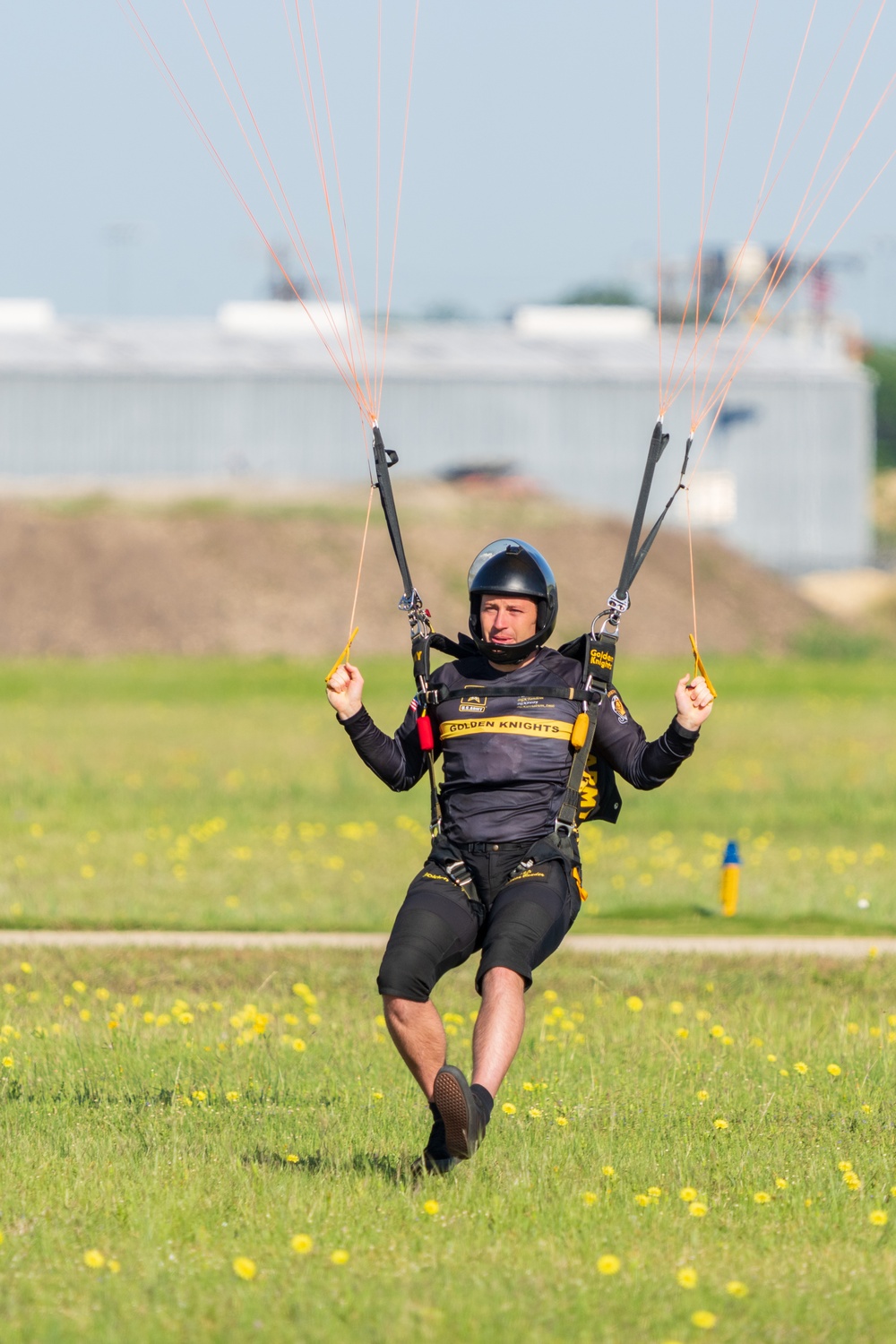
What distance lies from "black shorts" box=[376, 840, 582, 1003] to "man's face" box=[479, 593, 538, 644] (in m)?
0.81

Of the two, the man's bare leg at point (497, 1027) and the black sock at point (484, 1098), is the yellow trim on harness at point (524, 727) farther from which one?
the black sock at point (484, 1098)

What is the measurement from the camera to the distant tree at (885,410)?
138 m

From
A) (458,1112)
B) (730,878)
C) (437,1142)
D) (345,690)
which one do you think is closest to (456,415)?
(730,878)

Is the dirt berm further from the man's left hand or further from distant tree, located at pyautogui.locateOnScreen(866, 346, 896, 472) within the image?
distant tree, located at pyautogui.locateOnScreen(866, 346, 896, 472)

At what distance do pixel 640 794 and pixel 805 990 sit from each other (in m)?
12.3

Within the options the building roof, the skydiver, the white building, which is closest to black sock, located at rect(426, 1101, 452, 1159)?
the skydiver

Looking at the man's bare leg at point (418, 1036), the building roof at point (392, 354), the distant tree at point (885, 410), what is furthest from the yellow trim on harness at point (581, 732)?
the distant tree at point (885, 410)

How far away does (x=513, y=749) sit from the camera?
22.3 feet

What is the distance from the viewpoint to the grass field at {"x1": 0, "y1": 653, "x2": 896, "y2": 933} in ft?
48.1

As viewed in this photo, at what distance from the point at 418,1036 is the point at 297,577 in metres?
53.4

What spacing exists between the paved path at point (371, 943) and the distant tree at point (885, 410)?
127310 millimetres

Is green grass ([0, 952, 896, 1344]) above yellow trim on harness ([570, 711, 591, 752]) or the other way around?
the other way around

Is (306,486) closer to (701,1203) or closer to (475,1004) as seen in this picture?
(475,1004)

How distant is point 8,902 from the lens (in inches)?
566
